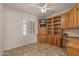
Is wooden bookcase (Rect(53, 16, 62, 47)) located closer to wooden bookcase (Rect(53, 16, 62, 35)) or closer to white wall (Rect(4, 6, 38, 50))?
wooden bookcase (Rect(53, 16, 62, 35))

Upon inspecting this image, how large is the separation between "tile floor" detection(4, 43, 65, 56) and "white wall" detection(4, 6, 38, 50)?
93mm

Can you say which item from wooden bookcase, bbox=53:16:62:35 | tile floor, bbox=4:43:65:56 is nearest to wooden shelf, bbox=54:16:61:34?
wooden bookcase, bbox=53:16:62:35

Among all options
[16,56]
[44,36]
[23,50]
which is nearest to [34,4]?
[44,36]

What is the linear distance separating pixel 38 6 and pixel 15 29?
0.58 meters

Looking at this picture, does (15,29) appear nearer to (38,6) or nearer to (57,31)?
(38,6)

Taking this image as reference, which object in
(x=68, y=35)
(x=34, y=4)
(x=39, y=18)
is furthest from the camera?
(x=68, y=35)

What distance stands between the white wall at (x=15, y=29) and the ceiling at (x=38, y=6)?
0.24ft

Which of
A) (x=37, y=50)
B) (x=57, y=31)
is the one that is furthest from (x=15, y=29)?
(x=57, y=31)

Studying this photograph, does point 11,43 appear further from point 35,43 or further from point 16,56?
point 35,43

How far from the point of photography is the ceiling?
1681mm

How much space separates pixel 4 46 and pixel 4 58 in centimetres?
20

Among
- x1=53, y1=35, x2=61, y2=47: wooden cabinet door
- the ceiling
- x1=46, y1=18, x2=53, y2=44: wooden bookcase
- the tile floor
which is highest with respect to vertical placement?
the ceiling

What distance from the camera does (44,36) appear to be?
6.05 ft

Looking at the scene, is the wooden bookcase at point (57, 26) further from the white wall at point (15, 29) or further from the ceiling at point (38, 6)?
the white wall at point (15, 29)
